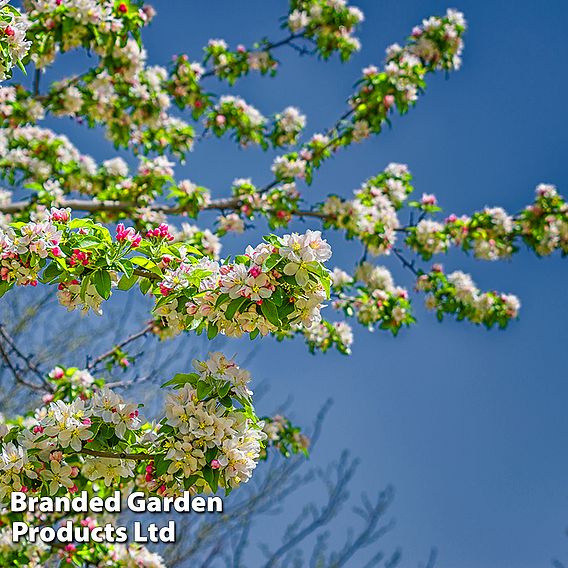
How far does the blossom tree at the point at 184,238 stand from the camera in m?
1.82

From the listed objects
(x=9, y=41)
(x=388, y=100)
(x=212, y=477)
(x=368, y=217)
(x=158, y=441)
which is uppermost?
(x=388, y=100)

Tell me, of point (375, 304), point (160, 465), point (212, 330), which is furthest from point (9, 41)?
point (375, 304)

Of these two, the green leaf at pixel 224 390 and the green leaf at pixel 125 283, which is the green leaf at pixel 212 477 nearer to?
the green leaf at pixel 224 390

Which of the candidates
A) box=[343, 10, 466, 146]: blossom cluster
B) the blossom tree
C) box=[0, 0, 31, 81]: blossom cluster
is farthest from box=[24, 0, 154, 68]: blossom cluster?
box=[343, 10, 466, 146]: blossom cluster

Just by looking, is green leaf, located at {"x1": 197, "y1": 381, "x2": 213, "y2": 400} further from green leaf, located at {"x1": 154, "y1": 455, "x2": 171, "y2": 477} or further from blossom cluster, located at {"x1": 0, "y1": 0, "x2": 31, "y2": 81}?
blossom cluster, located at {"x1": 0, "y1": 0, "x2": 31, "y2": 81}

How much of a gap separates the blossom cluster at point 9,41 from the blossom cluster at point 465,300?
3.41 m

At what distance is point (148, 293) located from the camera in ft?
6.81

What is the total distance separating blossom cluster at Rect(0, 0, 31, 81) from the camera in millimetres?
2271

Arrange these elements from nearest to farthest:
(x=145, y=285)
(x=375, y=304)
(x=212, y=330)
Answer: (x=212, y=330)
(x=145, y=285)
(x=375, y=304)

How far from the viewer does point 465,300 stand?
5.03 metres

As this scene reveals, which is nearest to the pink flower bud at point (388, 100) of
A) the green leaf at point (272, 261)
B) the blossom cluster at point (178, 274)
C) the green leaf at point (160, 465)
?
the blossom cluster at point (178, 274)

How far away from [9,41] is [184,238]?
7.13 ft

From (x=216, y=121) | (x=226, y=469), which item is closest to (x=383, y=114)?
(x=216, y=121)

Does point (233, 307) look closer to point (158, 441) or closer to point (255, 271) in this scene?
point (255, 271)
